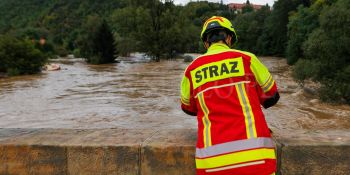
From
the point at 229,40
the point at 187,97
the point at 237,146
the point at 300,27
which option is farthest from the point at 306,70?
the point at 300,27

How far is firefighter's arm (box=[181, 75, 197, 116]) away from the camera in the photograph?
8.56 ft

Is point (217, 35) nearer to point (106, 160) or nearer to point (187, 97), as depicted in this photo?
point (187, 97)

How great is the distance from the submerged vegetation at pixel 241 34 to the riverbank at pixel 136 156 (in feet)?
50.7

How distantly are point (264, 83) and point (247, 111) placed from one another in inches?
12.4

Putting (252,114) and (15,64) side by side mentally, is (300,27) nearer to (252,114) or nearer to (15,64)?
(15,64)

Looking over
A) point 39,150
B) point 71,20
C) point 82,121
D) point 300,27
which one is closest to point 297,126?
point 82,121

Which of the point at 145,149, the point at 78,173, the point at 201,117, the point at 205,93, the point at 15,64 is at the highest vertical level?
the point at 205,93

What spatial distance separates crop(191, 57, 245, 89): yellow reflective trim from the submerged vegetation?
52.8 feet

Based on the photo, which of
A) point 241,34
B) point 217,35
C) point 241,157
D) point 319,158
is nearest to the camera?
point 241,157

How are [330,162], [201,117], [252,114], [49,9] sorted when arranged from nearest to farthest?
[252,114] < [201,117] < [330,162] < [49,9]

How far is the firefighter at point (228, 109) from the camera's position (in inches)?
85.7

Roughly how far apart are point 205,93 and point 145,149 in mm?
738

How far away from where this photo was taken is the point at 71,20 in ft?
349

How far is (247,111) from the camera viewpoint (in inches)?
90.0
